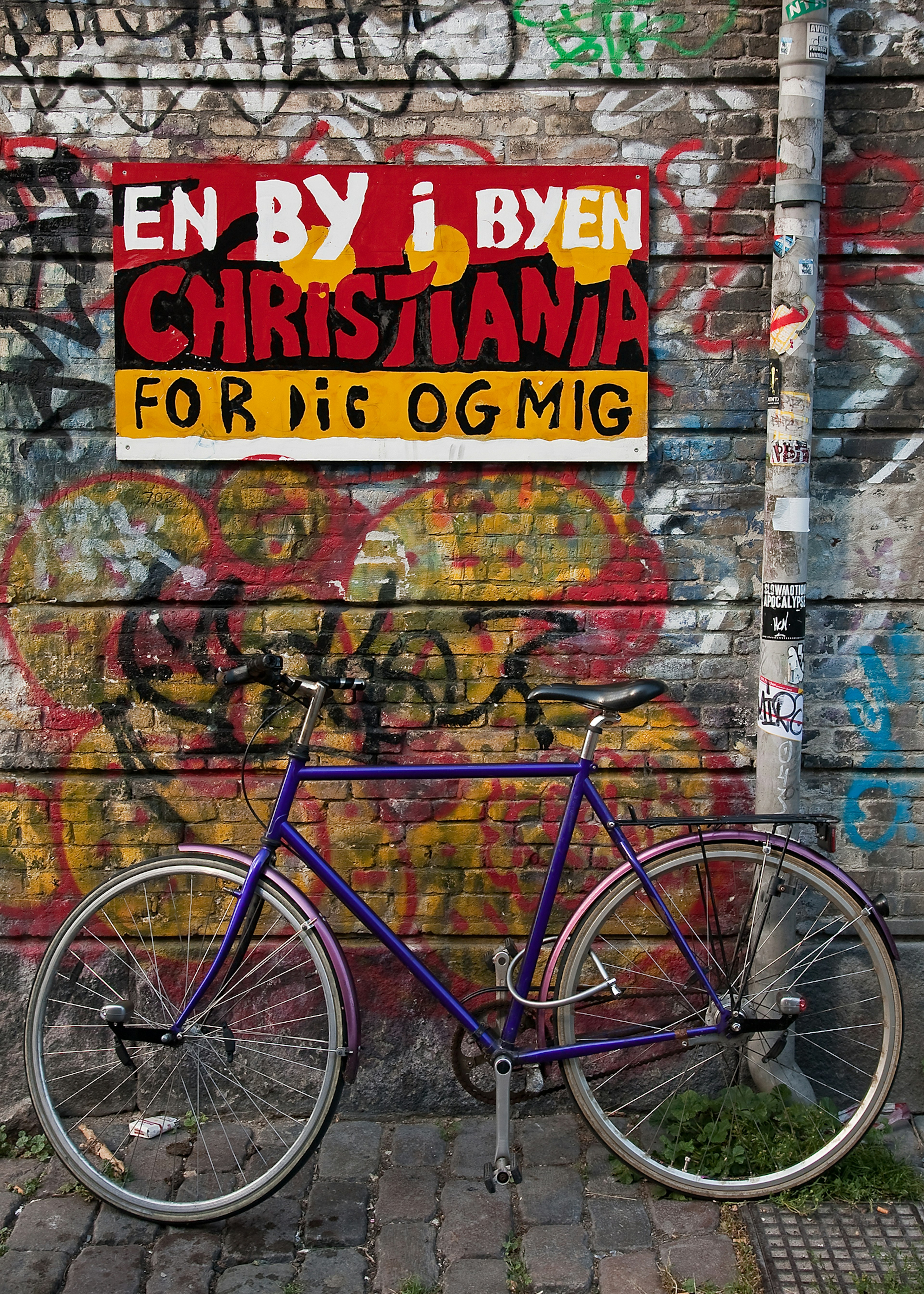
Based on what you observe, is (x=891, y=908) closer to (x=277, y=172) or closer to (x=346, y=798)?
(x=346, y=798)

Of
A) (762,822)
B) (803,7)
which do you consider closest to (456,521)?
(762,822)

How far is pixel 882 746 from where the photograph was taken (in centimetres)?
355

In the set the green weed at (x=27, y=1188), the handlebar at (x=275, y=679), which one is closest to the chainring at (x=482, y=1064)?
the handlebar at (x=275, y=679)

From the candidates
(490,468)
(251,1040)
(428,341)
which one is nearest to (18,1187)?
(251,1040)

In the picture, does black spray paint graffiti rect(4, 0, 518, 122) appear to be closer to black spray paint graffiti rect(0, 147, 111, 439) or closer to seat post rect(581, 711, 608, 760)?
black spray paint graffiti rect(0, 147, 111, 439)

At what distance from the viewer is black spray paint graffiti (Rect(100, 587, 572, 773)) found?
11.5 ft

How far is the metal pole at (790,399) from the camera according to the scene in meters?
Answer: 3.22

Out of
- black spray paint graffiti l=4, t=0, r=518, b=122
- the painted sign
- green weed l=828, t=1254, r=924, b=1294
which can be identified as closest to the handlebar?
the painted sign

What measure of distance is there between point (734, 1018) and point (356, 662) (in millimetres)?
1529

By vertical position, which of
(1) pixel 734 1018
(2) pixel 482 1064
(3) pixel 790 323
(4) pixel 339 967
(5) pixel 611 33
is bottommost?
(2) pixel 482 1064

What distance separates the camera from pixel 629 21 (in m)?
3.35

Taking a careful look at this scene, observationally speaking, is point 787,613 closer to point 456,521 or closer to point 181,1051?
point 456,521

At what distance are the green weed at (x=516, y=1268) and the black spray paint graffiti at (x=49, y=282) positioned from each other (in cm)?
269

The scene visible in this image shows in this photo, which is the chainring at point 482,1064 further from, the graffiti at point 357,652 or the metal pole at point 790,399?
the metal pole at point 790,399
